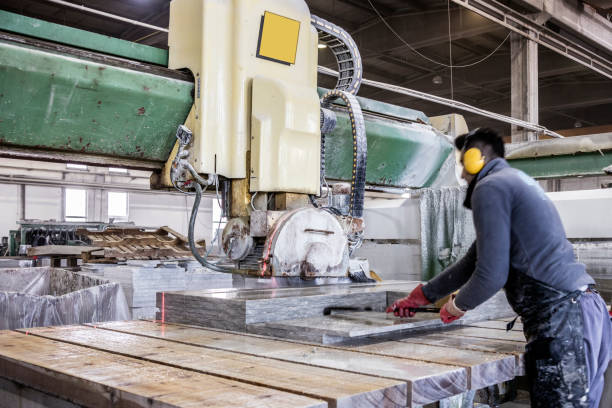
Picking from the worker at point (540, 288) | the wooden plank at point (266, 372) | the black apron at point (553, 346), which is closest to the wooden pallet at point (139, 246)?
the wooden plank at point (266, 372)

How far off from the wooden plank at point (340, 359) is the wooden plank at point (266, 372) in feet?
0.16

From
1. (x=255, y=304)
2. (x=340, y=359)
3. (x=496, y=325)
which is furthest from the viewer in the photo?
(x=496, y=325)

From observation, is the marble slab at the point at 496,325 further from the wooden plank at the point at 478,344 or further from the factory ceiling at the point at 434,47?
the factory ceiling at the point at 434,47

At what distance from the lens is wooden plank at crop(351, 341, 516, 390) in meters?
1.47

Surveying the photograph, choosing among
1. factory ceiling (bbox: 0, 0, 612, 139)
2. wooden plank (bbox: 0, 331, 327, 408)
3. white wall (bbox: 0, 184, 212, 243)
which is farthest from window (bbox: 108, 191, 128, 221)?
wooden plank (bbox: 0, 331, 327, 408)

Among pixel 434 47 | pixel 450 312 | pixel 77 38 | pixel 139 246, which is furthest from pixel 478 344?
pixel 434 47

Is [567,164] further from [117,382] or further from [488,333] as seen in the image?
[117,382]

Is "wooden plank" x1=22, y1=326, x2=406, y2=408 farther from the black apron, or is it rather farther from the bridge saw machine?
the bridge saw machine

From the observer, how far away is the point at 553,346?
66.6 inches

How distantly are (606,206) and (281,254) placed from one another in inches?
72.1

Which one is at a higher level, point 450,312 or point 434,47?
point 434,47

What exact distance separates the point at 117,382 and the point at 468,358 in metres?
0.90

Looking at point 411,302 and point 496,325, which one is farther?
point 496,325

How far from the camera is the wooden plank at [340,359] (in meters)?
1.31
